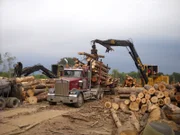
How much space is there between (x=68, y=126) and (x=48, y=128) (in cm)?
76

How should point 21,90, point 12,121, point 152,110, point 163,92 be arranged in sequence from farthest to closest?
point 21,90 → point 163,92 → point 152,110 → point 12,121

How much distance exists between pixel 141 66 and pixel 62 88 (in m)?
8.33

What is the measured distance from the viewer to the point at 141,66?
19.6m

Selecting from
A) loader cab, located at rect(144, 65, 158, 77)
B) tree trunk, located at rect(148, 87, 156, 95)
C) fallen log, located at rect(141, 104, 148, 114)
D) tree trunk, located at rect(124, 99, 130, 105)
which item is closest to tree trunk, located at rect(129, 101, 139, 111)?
tree trunk, located at rect(124, 99, 130, 105)

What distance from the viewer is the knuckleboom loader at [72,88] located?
13461mm

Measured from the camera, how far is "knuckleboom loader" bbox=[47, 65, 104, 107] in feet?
44.2

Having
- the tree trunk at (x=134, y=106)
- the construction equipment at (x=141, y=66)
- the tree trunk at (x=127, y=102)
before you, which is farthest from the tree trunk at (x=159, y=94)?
the construction equipment at (x=141, y=66)

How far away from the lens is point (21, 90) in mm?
15359

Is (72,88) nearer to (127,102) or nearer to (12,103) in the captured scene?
(127,102)

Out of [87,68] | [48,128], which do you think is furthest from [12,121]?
[87,68]

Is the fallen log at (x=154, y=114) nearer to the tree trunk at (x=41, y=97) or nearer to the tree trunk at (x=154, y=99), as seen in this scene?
the tree trunk at (x=154, y=99)

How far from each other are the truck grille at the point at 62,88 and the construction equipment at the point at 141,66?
603 cm

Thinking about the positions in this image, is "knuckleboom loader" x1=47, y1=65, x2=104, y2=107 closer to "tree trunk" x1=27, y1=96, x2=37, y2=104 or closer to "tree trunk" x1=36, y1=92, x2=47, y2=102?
"tree trunk" x1=27, y1=96, x2=37, y2=104

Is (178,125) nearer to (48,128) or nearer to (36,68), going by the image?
(48,128)
